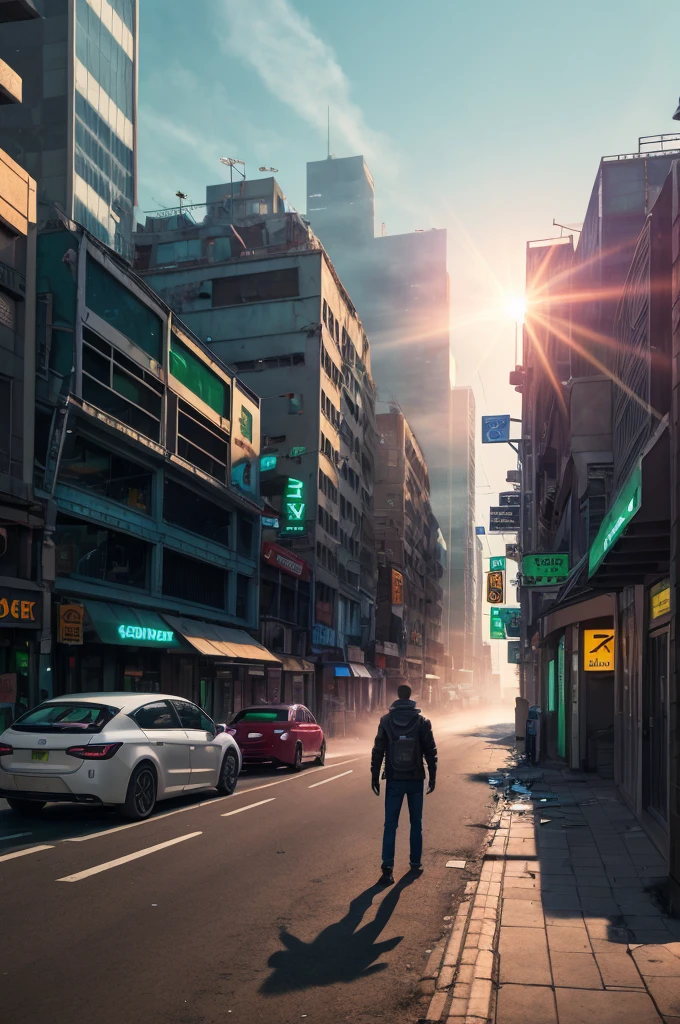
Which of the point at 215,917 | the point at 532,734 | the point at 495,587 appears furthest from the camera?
the point at 495,587

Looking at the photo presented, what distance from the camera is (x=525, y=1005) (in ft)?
17.9

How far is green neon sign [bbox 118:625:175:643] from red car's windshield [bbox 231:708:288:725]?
6729 mm

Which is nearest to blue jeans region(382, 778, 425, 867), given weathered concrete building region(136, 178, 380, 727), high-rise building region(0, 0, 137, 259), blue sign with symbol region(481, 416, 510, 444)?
weathered concrete building region(136, 178, 380, 727)

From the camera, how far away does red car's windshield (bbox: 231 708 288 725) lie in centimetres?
2202

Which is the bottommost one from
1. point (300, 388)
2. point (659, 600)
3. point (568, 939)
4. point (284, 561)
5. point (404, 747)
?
point (568, 939)

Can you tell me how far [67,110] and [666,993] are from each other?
71.7 meters

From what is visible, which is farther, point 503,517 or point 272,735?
point 503,517

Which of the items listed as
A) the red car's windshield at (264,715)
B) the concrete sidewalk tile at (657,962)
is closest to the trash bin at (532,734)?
the red car's windshield at (264,715)

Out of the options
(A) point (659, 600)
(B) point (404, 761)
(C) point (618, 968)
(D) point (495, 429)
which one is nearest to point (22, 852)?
(B) point (404, 761)

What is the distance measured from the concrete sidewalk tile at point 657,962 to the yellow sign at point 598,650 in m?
17.3

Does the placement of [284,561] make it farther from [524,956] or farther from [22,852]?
[524,956]

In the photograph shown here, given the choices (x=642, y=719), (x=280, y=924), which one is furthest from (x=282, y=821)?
(x=280, y=924)

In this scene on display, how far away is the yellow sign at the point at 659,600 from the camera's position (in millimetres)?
10805

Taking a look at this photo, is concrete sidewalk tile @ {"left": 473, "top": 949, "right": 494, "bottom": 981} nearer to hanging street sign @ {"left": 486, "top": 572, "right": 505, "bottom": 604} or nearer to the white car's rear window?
the white car's rear window
